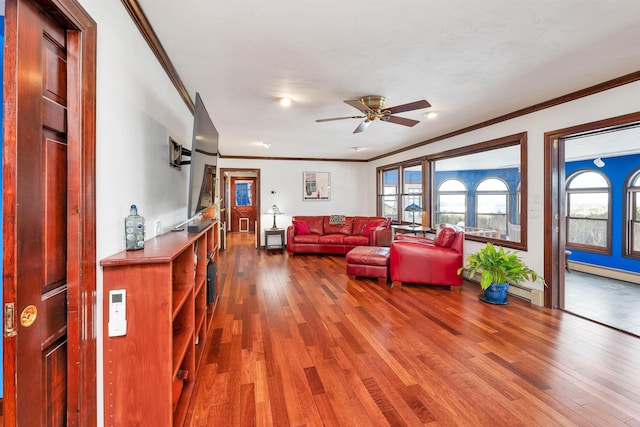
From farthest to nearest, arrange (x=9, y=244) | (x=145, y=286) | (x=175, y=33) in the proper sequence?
(x=175, y=33)
(x=145, y=286)
(x=9, y=244)

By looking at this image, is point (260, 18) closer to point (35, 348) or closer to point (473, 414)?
point (35, 348)

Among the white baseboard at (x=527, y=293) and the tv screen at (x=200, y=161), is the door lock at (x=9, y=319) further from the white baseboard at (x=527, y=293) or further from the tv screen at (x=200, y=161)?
the white baseboard at (x=527, y=293)

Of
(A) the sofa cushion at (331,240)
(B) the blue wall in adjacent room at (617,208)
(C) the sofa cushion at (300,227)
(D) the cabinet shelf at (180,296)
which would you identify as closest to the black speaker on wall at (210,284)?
(D) the cabinet shelf at (180,296)

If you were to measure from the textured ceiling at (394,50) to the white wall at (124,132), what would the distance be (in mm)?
299

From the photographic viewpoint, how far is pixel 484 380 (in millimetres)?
1988

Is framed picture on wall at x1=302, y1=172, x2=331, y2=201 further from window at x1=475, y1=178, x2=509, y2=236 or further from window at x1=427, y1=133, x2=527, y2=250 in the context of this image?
window at x1=475, y1=178, x2=509, y2=236

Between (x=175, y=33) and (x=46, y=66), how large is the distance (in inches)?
46.5

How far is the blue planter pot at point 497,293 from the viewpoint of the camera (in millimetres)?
3451

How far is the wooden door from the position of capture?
1071 centimetres

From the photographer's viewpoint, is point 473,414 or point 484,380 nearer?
point 473,414

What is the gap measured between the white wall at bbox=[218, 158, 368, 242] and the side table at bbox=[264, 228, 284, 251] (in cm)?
38

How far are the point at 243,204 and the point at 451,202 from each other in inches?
304

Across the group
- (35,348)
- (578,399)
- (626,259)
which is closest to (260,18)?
(35,348)

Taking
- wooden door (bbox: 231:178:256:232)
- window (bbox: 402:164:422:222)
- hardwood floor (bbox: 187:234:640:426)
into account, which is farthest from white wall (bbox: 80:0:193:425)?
wooden door (bbox: 231:178:256:232)
